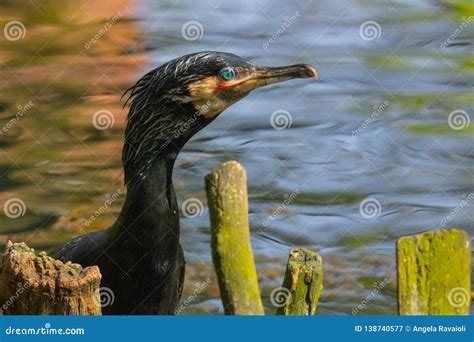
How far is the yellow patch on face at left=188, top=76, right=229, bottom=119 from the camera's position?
5375 millimetres

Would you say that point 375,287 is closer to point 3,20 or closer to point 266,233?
point 266,233

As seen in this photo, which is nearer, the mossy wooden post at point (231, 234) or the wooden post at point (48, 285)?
the mossy wooden post at point (231, 234)

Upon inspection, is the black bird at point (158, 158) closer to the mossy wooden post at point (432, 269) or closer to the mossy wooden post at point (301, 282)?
the mossy wooden post at point (301, 282)

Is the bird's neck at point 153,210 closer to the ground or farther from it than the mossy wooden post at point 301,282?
farther from it

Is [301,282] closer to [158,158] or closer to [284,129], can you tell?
[158,158]

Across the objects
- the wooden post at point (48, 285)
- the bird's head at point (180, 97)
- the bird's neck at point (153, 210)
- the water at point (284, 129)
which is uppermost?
the water at point (284, 129)

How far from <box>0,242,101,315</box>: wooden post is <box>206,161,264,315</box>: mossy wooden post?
44 cm

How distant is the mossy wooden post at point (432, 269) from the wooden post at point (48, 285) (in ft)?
3.34

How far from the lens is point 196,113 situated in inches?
213

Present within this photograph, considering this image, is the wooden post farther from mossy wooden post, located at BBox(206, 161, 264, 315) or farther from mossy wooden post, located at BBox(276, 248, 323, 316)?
mossy wooden post, located at BBox(276, 248, 323, 316)

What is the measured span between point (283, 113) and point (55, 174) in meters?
1.76

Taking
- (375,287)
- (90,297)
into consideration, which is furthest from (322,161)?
(90,297)

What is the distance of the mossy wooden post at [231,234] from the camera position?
3.89 m

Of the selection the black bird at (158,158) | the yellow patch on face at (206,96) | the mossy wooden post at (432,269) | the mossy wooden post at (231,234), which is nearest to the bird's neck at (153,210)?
the black bird at (158,158)
